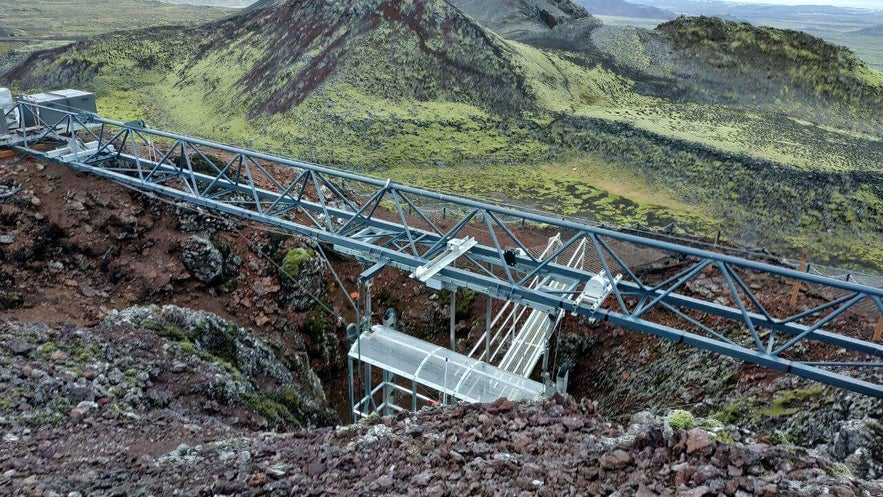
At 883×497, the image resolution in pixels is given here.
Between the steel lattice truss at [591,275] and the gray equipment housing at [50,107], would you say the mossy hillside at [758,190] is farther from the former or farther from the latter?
the gray equipment housing at [50,107]

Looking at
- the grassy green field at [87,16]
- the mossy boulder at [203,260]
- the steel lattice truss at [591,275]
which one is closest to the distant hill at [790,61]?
the steel lattice truss at [591,275]

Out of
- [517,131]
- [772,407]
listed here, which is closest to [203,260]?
[772,407]

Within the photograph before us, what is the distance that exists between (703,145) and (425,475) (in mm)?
30890

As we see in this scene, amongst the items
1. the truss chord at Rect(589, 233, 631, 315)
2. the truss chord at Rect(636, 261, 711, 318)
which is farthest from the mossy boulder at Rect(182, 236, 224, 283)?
the truss chord at Rect(636, 261, 711, 318)

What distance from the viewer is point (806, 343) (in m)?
12.6

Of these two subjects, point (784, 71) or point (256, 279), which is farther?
point (784, 71)

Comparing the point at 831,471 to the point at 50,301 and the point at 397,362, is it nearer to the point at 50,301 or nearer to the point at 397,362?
the point at 397,362

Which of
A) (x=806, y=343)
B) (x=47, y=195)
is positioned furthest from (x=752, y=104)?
(x=47, y=195)

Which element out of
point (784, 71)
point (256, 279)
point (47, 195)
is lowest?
point (256, 279)

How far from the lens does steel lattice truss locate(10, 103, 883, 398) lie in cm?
1005

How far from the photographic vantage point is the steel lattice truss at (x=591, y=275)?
33.0 ft

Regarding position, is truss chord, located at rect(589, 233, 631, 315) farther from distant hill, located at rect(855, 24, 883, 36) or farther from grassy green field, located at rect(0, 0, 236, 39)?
distant hill, located at rect(855, 24, 883, 36)

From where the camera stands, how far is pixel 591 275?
12.2 meters

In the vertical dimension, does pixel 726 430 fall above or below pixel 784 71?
below
